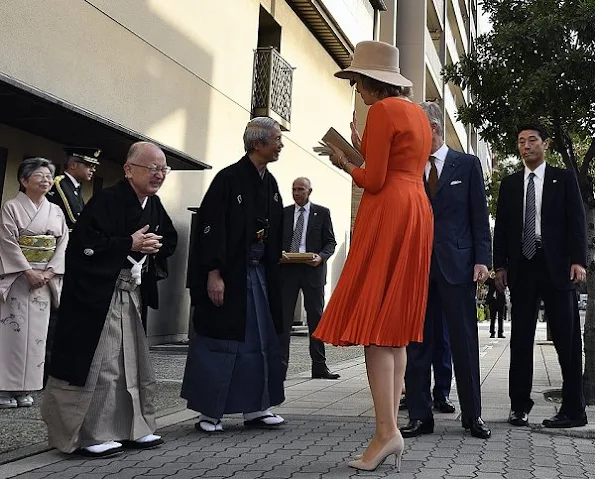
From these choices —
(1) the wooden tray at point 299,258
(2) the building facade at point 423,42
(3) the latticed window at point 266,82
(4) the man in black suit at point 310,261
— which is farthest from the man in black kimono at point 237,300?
(2) the building facade at point 423,42

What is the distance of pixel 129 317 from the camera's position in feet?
14.7

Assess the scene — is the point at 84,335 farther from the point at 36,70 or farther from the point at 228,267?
the point at 36,70

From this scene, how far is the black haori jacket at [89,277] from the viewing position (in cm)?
419

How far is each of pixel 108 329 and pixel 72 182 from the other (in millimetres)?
2972

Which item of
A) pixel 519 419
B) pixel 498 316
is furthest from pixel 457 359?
pixel 498 316

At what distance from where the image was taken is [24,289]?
618 cm

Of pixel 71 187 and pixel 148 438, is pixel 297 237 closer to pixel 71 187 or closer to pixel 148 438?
pixel 71 187

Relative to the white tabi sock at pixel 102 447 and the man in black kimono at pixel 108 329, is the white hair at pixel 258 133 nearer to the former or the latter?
the man in black kimono at pixel 108 329

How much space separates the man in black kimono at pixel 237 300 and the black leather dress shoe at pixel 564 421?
68.8 inches

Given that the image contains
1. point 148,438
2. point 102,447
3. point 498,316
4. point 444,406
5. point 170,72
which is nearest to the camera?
point 102,447

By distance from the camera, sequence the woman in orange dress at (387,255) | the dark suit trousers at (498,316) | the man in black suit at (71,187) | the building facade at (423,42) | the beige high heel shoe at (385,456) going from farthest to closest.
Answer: the building facade at (423,42), the dark suit trousers at (498,316), the man in black suit at (71,187), the woman in orange dress at (387,255), the beige high heel shoe at (385,456)

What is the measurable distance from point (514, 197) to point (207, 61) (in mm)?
7981

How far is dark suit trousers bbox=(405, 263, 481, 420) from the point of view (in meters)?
4.97

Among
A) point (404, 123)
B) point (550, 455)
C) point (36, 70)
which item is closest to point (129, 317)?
point (404, 123)
